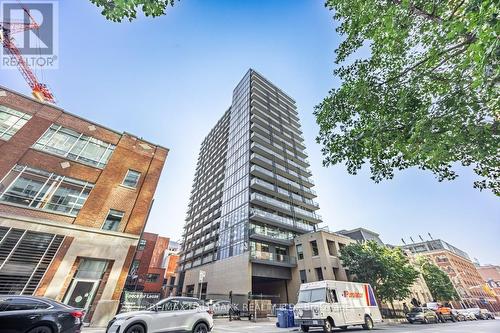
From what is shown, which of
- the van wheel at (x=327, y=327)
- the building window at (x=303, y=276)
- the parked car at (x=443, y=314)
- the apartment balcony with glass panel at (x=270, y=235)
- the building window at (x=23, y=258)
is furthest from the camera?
the building window at (x=303, y=276)

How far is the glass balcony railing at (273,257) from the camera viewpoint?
30.6m

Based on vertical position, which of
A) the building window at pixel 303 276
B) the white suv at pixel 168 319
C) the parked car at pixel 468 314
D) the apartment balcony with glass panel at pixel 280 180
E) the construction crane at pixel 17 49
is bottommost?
the white suv at pixel 168 319

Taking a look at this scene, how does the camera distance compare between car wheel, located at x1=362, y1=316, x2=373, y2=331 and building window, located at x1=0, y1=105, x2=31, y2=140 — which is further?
building window, located at x1=0, y1=105, x2=31, y2=140

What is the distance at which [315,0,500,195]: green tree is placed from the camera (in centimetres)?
713

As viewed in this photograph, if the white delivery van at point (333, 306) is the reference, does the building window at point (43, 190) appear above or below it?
above

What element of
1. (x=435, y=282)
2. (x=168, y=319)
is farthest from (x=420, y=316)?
(x=168, y=319)

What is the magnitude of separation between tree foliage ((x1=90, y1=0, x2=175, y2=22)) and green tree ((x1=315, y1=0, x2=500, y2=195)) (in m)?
7.09

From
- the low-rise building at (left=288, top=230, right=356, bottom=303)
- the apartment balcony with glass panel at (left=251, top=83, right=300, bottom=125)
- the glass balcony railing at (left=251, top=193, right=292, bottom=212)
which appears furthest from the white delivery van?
the apartment balcony with glass panel at (left=251, top=83, right=300, bottom=125)

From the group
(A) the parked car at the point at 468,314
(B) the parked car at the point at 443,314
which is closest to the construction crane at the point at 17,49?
→ (B) the parked car at the point at 443,314

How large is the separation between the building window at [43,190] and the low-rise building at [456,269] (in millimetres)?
84058

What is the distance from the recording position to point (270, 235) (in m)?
34.1

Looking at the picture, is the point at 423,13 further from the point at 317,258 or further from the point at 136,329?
the point at 317,258

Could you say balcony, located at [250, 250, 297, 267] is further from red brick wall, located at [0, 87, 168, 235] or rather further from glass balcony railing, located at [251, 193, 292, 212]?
red brick wall, located at [0, 87, 168, 235]

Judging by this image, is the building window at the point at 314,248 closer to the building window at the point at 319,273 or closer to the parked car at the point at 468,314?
the building window at the point at 319,273
